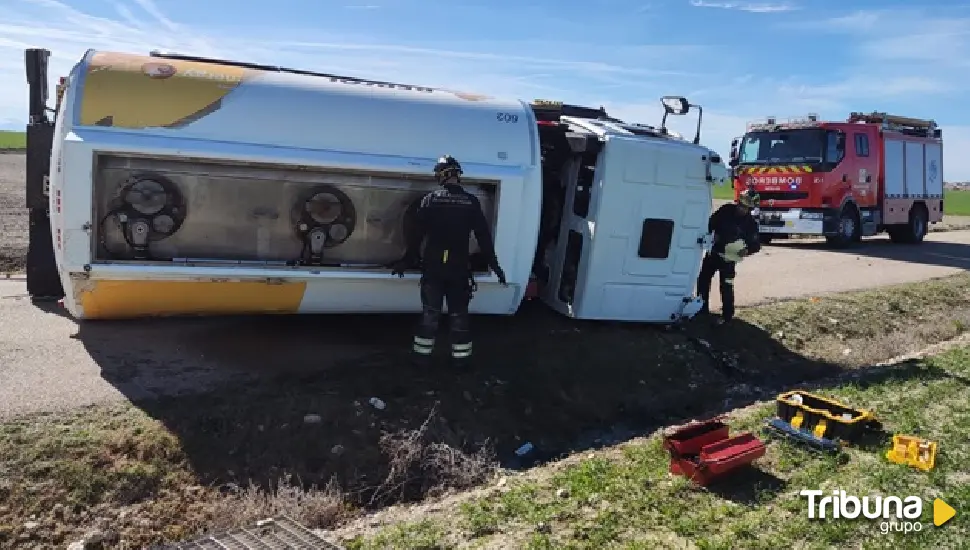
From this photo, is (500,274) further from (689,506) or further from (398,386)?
(689,506)

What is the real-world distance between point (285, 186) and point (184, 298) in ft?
3.78

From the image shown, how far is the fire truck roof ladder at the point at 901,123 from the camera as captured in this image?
17.1 m

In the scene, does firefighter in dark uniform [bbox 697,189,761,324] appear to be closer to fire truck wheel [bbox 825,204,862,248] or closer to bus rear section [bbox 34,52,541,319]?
bus rear section [bbox 34,52,541,319]

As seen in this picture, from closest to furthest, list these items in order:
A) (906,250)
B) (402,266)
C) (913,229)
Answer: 1. (402,266)
2. (906,250)
3. (913,229)

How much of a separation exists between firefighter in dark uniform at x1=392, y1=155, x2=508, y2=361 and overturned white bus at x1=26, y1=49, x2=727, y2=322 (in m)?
0.31

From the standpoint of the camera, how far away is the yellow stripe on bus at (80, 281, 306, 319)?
5789 mm

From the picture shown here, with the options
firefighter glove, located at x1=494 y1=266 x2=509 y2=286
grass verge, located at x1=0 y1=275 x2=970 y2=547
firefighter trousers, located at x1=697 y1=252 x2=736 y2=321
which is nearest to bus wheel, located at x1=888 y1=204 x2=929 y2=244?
grass verge, located at x1=0 y1=275 x2=970 y2=547

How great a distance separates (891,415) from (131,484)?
545 centimetres

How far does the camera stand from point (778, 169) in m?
16.1

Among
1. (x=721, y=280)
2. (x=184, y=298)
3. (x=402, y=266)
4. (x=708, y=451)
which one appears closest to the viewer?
(x=708, y=451)

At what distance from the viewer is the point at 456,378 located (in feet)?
21.2

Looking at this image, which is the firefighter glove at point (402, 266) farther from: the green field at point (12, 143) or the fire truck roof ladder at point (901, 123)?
the green field at point (12, 143)

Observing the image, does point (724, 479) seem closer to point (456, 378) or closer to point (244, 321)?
point (456, 378)

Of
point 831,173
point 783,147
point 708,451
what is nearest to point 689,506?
point 708,451
